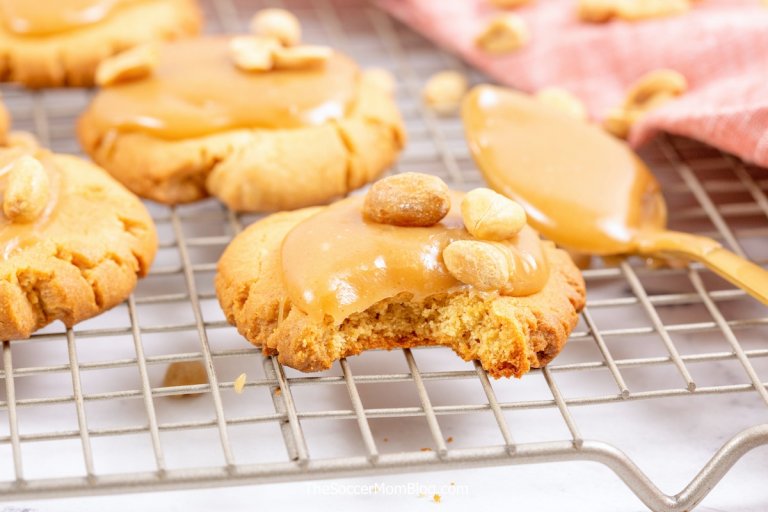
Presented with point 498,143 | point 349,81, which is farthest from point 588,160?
point 349,81

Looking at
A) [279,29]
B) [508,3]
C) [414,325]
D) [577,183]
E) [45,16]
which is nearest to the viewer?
[414,325]

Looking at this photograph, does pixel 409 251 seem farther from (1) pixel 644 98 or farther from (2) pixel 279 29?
(1) pixel 644 98

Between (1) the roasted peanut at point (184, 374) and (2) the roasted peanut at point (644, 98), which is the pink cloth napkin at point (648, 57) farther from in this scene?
(1) the roasted peanut at point (184, 374)

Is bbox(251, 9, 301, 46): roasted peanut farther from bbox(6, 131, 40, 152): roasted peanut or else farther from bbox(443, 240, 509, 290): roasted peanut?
bbox(443, 240, 509, 290): roasted peanut

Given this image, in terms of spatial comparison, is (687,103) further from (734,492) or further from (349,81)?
(734,492)

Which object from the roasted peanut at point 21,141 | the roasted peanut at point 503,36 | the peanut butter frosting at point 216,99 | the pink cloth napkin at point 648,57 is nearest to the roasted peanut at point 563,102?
the pink cloth napkin at point 648,57

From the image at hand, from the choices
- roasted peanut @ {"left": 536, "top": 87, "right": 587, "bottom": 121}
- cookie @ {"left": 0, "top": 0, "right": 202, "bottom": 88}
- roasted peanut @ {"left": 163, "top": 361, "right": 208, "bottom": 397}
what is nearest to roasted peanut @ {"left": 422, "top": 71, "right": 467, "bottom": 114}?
roasted peanut @ {"left": 536, "top": 87, "right": 587, "bottom": 121}

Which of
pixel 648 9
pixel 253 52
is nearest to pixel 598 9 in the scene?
pixel 648 9
